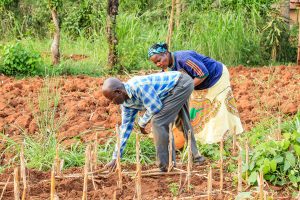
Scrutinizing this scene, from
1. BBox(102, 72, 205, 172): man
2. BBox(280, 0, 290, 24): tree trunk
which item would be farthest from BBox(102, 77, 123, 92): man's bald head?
BBox(280, 0, 290, 24): tree trunk

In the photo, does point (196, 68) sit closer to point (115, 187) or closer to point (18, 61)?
point (115, 187)

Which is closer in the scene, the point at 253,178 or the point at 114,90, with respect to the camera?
the point at 253,178

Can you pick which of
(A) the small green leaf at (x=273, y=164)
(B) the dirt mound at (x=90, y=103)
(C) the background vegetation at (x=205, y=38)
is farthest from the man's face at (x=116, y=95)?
(C) the background vegetation at (x=205, y=38)

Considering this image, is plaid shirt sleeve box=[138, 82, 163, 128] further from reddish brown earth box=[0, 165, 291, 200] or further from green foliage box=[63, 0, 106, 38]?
green foliage box=[63, 0, 106, 38]

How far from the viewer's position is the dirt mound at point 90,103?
650 cm

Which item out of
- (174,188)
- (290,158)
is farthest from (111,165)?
(290,158)

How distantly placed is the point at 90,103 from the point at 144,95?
290 cm

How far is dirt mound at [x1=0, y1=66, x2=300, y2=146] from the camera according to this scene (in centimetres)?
650

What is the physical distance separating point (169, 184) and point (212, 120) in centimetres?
125

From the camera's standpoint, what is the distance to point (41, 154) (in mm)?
5367

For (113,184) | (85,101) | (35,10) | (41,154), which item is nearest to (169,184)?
(113,184)

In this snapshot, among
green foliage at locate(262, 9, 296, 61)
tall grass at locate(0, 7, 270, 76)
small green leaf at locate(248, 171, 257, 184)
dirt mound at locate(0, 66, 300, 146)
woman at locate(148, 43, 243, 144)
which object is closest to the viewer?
small green leaf at locate(248, 171, 257, 184)

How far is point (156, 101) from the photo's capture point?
4840 millimetres

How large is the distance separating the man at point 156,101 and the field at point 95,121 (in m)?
0.29
